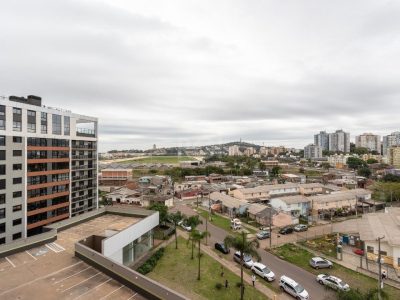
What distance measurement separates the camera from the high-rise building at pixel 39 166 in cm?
3597

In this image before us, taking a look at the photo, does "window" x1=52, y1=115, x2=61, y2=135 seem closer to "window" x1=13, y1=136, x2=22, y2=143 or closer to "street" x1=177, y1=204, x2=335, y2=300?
"window" x1=13, y1=136, x2=22, y2=143

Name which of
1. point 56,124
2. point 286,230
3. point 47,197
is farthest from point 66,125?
point 286,230

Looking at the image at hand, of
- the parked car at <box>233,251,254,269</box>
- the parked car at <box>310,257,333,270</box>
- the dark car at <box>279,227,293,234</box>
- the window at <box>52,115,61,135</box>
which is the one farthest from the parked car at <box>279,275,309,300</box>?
the window at <box>52,115,61,135</box>

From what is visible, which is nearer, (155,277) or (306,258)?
(155,277)

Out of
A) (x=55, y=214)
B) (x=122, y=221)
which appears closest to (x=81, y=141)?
(x=55, y=214)

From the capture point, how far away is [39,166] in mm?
41000

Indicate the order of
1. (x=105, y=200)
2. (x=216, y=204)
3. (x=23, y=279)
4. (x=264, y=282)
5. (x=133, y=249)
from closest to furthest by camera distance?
(x=23, y=279)
(x=264, y=282)
(x=133, y=249)
(x=216, y=204)
(x=105, y=200)

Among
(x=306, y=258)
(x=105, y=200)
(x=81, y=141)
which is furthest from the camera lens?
(x=105, y=200)

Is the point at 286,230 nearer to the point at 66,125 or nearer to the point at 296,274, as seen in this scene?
the point at 296,274

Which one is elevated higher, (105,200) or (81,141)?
(81,141)

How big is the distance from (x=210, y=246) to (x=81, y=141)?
100 feet

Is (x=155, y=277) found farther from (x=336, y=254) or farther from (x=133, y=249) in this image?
(x=336, y=254)

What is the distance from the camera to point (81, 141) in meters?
50.5

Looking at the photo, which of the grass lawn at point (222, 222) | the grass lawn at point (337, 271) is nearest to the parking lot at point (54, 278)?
the grass lawn at point (337, 271)
